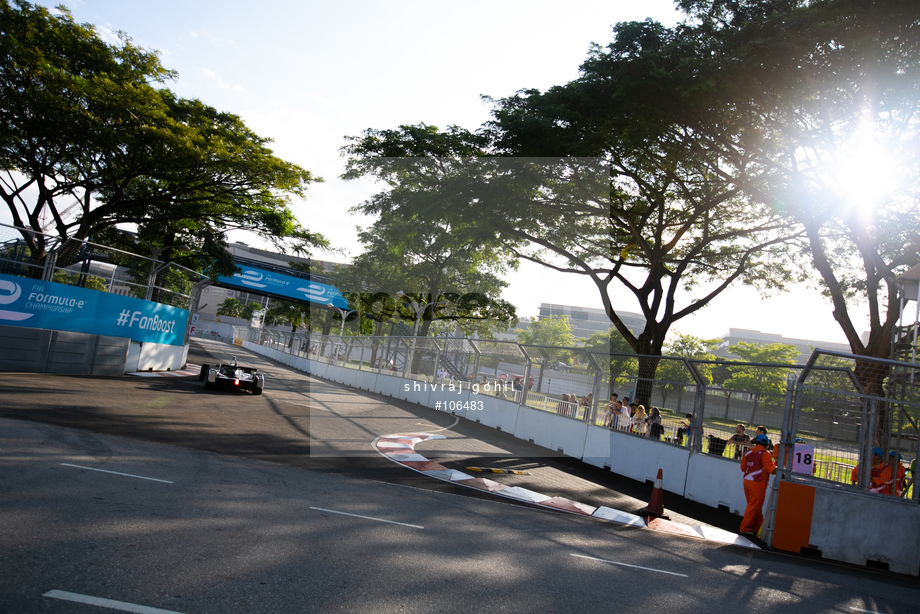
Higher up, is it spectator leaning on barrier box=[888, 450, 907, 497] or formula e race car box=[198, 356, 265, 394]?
spectator leaning on barrier box=[888, 450, 907, 497]

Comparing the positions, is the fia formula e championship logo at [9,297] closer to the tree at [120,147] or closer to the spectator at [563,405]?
the tree at [120,147]

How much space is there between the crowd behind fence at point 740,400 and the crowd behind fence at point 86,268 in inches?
418

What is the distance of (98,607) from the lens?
338 centimetres

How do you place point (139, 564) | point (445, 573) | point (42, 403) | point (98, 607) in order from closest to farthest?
1. point (98, 607)
2. point (139, 564)
3. point (445, 573)
4. point (42, 403)

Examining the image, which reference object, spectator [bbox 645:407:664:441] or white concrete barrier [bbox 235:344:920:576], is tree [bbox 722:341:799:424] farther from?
spectator [bbox 645:407:664:441]

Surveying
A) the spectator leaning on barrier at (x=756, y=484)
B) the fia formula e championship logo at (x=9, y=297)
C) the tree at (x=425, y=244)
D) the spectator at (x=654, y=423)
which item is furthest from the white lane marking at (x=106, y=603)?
the tree at (x=425, y=244)

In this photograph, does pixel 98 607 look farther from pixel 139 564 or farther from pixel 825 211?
pixel 825 211

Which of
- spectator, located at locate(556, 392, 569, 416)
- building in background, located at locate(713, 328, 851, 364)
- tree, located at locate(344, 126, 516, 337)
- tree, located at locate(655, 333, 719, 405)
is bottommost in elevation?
spectator, located at locate(556, 392, 569, 416)

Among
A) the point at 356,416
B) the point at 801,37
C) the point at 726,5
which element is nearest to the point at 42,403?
the point at 356,416

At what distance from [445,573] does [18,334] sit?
14401 mm

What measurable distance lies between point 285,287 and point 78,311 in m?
27.3

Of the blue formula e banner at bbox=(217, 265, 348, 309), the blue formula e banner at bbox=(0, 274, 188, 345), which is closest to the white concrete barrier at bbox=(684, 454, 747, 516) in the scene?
the blue formula e banner at bbox=(0, 274, 188, 345)

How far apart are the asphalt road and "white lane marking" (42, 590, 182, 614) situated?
14 mm

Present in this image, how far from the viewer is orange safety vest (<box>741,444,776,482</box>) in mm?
8586
